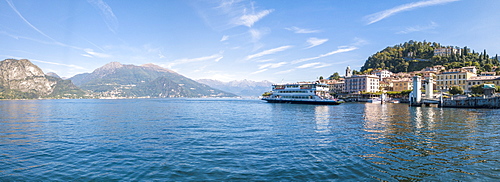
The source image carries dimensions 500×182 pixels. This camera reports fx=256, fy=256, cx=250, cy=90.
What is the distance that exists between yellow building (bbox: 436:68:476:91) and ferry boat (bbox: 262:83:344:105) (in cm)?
5417

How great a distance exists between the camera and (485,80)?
3981 inches

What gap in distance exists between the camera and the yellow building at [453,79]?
110562 mm

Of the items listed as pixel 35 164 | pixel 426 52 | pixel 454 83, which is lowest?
pixel 35 164

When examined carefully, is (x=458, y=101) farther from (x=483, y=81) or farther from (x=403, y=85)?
(x=403, y=85)

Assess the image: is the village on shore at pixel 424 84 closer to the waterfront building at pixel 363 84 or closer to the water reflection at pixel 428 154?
the waterfront building at pixel 363 84

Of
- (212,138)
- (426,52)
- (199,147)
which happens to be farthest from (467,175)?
(426,52)

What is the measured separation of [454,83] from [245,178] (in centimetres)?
13827

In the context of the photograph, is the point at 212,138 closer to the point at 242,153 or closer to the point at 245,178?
the point at 242,153

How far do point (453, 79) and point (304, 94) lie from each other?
7201 cm

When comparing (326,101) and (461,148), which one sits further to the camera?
(326,101)

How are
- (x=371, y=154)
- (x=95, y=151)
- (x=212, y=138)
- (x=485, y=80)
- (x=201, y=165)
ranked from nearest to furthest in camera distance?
(x=201, y=165)
(x=371, y=154)
(x=95, y=151)
(x=212, y=138)
(x=485, y=80)

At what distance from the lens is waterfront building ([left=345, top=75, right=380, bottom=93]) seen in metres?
138

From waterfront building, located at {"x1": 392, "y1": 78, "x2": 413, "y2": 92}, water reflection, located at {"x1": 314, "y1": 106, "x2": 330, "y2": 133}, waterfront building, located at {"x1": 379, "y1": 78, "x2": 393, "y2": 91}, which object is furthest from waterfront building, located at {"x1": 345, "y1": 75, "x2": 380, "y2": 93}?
water reflection, located at {"x1": 314, "y1": 106, "x2": 330, "y2": 133}

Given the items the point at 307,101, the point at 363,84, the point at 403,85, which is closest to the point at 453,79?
the point at 403,85
